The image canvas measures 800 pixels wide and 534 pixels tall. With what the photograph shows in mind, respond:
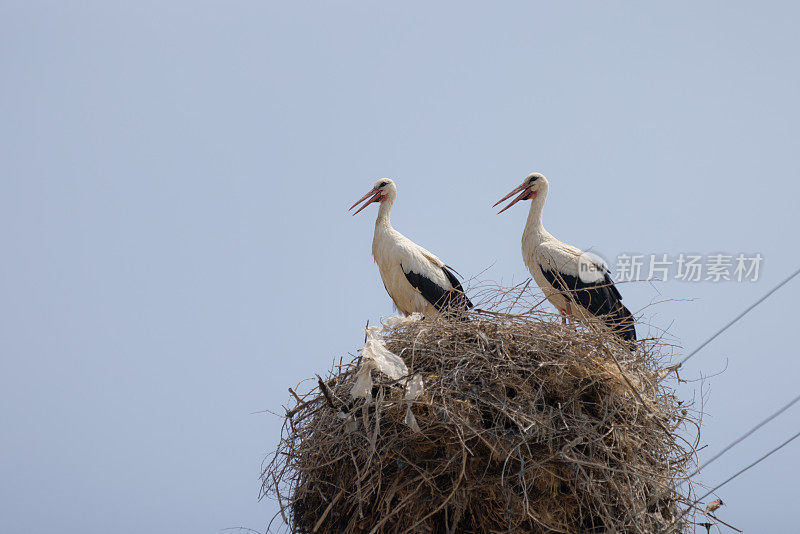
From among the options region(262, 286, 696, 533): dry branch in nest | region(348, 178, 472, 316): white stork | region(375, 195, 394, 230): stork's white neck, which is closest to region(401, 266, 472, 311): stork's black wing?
region(348, 178, 472, 316): white stork

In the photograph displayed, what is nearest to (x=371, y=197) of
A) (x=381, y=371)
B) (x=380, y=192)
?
(x=380, y=192)

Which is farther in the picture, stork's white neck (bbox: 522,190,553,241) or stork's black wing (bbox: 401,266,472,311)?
stork's white neck (bbox: 522,190,553,241)

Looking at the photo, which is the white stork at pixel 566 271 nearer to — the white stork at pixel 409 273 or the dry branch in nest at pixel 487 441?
the white stork at pixel 409 273

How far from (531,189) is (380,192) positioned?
54.7 inches

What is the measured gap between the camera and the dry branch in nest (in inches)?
162

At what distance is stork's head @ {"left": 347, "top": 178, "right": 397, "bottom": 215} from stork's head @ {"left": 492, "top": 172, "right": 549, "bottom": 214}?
973mm

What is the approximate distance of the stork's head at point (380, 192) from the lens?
7684 millimetres

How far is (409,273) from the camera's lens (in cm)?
725

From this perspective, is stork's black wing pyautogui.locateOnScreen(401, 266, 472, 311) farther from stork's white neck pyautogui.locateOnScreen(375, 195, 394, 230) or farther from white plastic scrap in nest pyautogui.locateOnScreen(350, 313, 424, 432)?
white plastic scrap in nest pyautogui.locateOnScreen(350, 313, 424, 432)

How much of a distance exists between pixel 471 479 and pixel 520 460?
0.94 ft

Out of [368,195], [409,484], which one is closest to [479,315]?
[409,484]

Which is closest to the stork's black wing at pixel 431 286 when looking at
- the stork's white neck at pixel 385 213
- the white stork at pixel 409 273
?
the white stork at pixel 409 273

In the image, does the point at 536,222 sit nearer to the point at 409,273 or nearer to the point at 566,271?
the point at 566,271

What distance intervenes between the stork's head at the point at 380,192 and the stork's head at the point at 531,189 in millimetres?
973
